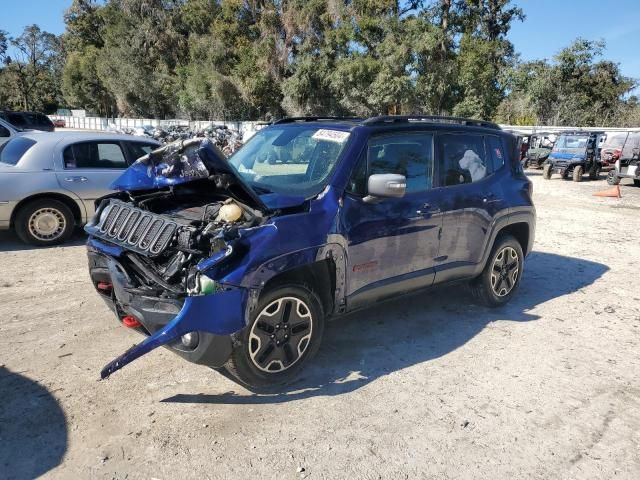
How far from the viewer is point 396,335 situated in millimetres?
4672

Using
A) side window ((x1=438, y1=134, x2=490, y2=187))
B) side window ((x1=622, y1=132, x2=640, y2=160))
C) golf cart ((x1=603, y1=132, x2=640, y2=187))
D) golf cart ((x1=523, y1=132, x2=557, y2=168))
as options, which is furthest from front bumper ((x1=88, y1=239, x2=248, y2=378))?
golf cart ((x1=523, y1=132, x2=557, y2=168))

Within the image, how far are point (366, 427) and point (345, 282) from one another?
1.05m

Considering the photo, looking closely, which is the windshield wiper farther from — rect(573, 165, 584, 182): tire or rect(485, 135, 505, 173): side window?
rect(573, 165, 584, 182): tire

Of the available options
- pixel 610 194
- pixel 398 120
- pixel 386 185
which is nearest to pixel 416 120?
Answer: pixel 398 120

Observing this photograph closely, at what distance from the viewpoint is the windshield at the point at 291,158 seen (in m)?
Answer: 3.93

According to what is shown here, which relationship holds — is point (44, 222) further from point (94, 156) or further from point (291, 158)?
point (291, 158)

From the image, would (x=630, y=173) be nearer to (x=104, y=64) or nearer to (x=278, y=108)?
(x=278, y=108)

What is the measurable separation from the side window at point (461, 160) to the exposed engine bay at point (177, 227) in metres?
2.02

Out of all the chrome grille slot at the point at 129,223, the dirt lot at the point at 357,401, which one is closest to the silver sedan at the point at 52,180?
the dirt lot at the point at 357,401

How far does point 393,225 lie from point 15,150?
586cm

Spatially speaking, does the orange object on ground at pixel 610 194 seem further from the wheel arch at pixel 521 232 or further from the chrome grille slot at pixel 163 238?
the chrome grille slot at pixel 163 238

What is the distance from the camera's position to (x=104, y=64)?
5741cm

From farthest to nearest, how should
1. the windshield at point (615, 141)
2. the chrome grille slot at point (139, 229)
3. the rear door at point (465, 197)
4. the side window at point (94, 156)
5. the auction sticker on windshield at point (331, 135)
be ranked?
the windshield at point (615, 141) → the side window at point (94, 156) → the rear door at point (465, 197) → the auction sticker on windshield at point (331, 135) → the chrome grille slot at point (139, 229)

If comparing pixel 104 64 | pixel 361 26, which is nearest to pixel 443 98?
pixel 361 26
